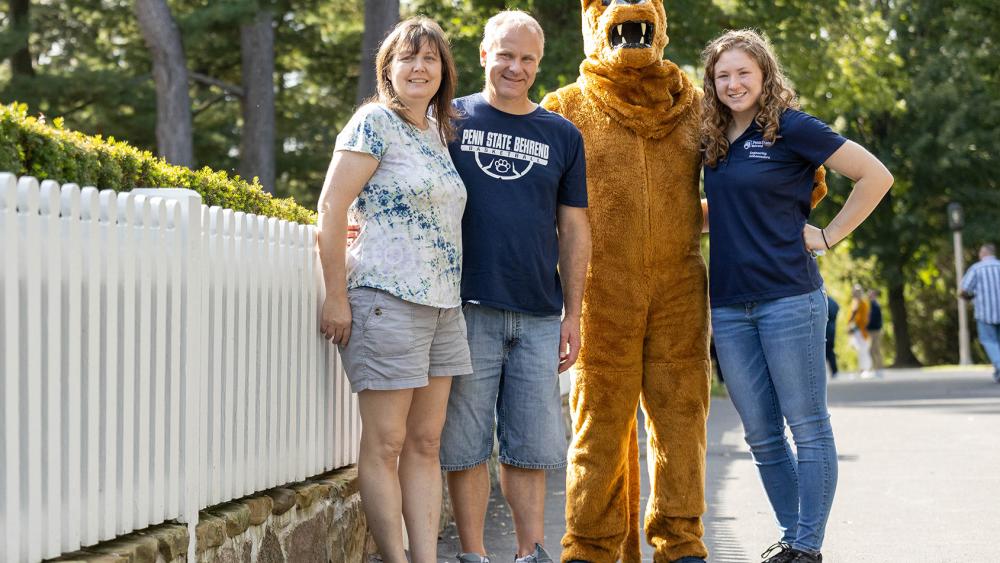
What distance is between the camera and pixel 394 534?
14.9 feet

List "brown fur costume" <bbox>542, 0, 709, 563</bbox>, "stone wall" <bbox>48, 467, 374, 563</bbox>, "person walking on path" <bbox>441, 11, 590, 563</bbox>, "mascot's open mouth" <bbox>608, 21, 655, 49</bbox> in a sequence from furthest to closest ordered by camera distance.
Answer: "mascot's open mouth" <bbox>608, 21, 655, 49</bbox> < "brown fur costume" <bbox>542, 0, 709, 563</bbox> < "person walking on path" <bbox>441, 11, 590, 563</bbox> < "stone wall" <bbox>48, 467, 374, 563</bbox>

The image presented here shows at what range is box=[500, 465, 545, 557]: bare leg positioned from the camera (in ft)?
16.3

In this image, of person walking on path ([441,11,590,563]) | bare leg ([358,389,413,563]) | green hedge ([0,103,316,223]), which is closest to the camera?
bare leg ([358,389,413,563])

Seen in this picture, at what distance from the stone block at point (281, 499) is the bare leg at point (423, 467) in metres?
0.42

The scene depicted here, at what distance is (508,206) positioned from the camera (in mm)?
4754

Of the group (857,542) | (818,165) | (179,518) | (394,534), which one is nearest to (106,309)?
(179,518)

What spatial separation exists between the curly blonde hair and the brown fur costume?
13cm

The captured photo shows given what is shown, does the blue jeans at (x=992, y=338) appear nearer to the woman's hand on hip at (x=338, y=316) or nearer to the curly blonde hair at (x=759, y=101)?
the curly blonde hair at (x=759, y=101)

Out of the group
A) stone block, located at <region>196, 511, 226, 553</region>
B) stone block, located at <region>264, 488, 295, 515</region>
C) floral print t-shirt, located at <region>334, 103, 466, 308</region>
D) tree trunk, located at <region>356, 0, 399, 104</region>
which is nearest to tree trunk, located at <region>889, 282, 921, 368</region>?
tree trunk, located at <region>356, 0, 399, 104</region>

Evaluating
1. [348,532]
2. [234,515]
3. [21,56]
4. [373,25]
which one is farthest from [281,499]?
[21,56]

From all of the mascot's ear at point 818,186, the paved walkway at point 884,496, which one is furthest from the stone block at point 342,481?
the mascot's ear at point 818,186

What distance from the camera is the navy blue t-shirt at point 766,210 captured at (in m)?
4.96

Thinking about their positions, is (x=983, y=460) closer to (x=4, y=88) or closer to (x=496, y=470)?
(x=496, y=470)

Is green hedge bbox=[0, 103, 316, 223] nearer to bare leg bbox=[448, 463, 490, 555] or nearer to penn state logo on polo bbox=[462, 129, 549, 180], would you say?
penn state logo on polo bbox=[462, 129, 549, 180]
